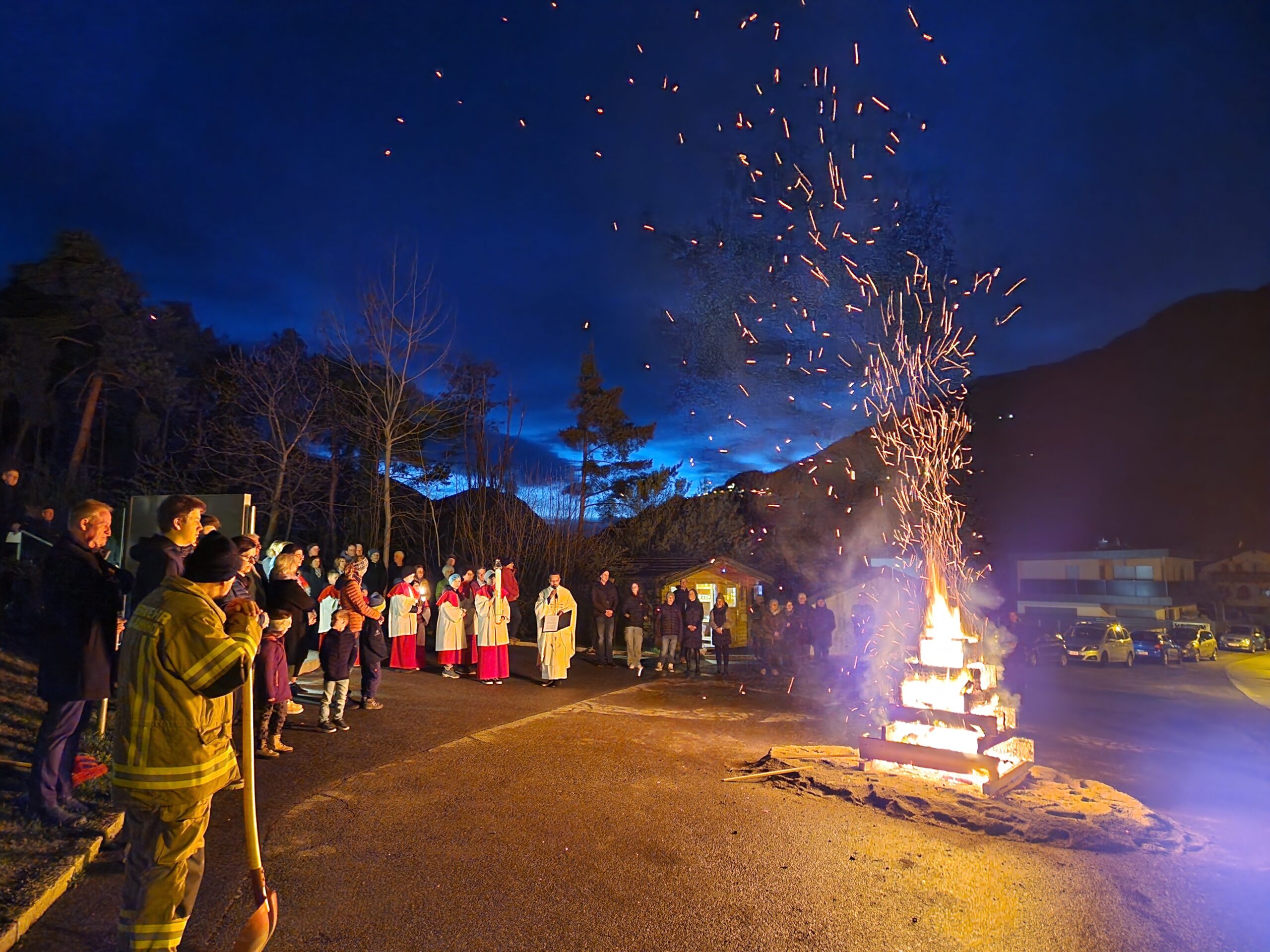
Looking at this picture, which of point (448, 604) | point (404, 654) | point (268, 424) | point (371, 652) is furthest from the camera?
point (268, 424)

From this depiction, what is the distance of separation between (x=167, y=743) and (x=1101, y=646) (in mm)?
29731

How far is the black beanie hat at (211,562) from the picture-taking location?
11.4ft

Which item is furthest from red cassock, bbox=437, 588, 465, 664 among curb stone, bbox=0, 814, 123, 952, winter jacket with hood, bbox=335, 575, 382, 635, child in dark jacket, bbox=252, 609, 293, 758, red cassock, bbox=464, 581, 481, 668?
curb stone, bbox=0, 814, 123, 952

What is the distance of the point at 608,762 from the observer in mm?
7543

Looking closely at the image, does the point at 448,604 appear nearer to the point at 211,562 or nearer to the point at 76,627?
the point at 76,627

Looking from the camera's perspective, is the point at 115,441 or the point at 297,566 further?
the point at 115,441

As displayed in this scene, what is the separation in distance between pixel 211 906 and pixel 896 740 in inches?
249

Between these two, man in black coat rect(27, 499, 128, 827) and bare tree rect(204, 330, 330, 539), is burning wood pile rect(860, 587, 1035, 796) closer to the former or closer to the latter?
man in black coat rect(27, 499, 128, 827)

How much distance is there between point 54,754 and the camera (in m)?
4.73

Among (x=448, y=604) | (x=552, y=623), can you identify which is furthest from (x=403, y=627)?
(x=552, y=623)

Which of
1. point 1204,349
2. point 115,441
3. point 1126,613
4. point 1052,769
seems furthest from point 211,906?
point 1204,349

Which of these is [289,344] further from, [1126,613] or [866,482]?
[1126,613]

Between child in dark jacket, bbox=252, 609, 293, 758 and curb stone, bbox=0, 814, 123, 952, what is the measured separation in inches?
71.3

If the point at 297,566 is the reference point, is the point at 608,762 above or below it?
below
